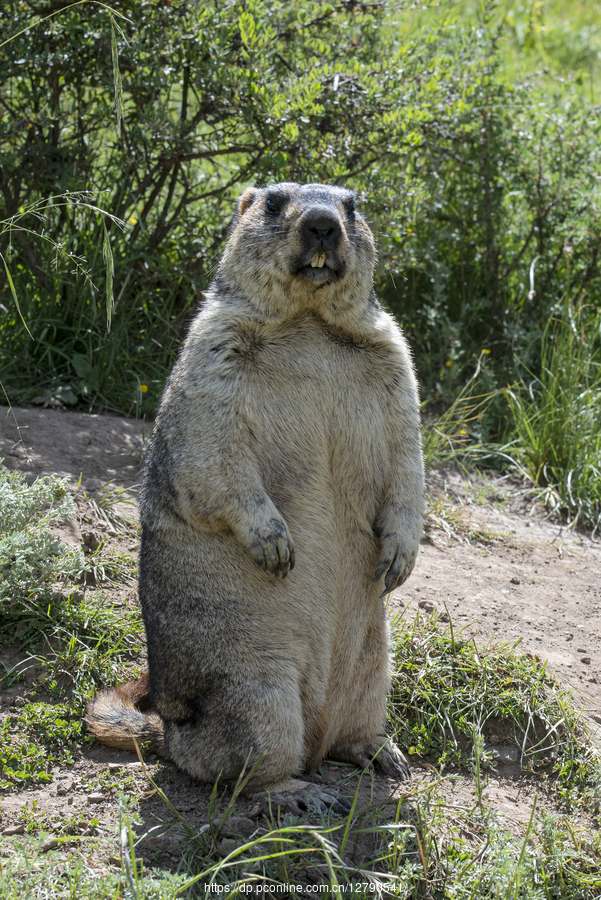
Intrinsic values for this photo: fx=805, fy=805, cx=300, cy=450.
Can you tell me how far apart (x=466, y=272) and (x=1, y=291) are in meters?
4.21

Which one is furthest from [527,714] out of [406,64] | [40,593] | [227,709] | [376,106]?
[406,64]

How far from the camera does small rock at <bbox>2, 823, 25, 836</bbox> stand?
3.01 meters

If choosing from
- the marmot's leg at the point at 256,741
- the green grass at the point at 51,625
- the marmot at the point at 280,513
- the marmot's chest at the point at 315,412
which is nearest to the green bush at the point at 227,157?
the green grass at the point at 51,625

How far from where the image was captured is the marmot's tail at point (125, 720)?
3.59 metres

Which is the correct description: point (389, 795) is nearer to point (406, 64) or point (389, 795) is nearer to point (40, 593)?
point (40, 593)

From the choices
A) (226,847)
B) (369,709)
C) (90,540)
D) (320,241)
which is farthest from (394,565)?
(90,540)

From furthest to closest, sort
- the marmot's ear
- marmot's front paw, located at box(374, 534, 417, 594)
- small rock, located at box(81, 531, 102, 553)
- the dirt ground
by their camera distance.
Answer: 1. small rock, located at box(81, 531, 102, 553)
2. the marmot's ear
3. marmot's front paw, located at box(374, 534, 417, 594)
4. the dirt ground

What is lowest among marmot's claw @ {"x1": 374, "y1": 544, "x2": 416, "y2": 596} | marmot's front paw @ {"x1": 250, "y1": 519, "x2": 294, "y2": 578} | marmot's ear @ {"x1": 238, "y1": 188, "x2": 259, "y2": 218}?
marmot's claw @ {"x1": 374, "y1": 544, "x2": 416, "y2": 596}

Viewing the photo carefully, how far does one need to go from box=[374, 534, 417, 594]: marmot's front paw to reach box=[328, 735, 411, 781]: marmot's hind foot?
74 centimetres

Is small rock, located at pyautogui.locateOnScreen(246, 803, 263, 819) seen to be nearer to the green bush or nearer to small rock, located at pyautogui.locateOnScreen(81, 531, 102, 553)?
small rock, located at pyautogui.locateOnScreen(81, 531, 102, 553)

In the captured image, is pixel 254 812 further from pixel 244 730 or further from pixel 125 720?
pixel 125 720

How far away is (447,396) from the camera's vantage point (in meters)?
7.01

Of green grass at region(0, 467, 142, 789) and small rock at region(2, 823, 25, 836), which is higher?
green grass at region(0, 467, 142, 789)

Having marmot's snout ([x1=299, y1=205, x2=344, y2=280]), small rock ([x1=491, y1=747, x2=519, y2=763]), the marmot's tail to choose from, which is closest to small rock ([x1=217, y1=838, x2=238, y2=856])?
the marmot's tail
